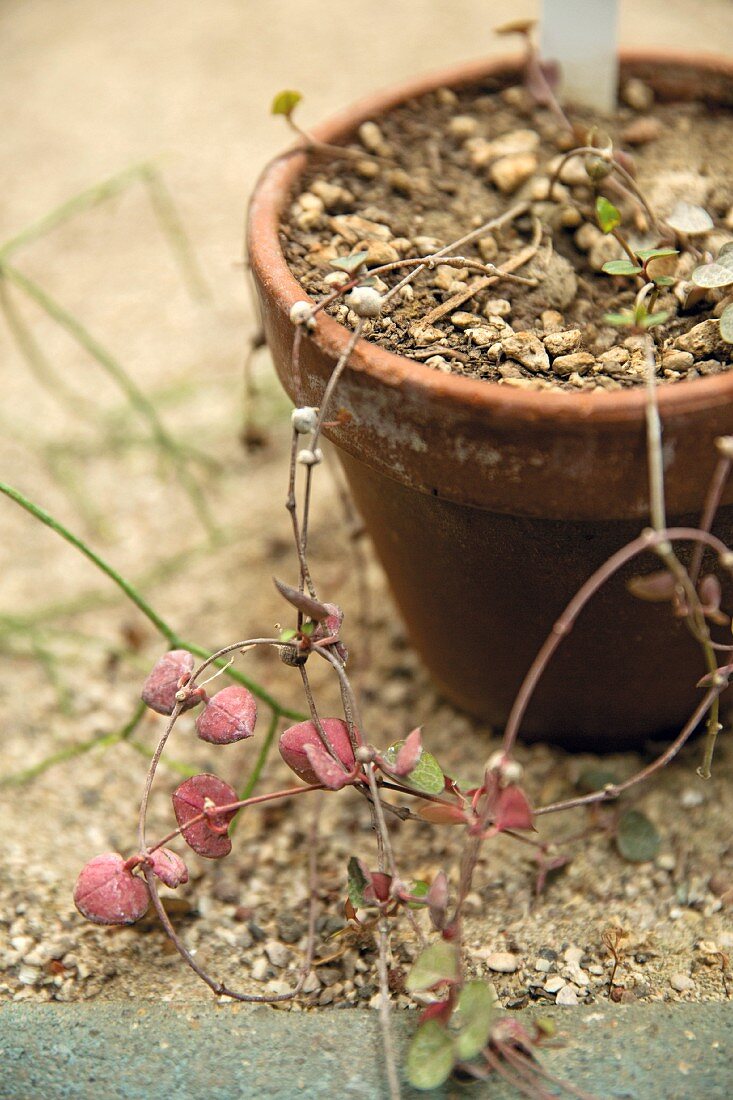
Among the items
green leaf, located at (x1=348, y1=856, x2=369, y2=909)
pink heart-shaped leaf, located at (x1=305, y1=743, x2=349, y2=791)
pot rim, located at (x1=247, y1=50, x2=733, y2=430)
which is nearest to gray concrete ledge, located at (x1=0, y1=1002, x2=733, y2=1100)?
green leaf, located at (x1=348, y1=856, x2=369, y2=909)

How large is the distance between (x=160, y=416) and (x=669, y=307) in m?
0.94

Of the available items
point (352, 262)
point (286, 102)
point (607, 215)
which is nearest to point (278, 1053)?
point (352, 262)

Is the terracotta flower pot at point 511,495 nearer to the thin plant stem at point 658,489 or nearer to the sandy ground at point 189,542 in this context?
the thin plant stem at point 658,489

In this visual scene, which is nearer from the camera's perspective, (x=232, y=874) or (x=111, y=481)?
(x=232, y=874)

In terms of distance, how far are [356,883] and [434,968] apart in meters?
0.11

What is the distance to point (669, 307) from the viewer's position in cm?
93

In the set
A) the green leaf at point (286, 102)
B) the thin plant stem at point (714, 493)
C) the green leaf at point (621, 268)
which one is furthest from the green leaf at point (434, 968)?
the green leaf at point (286, 102)

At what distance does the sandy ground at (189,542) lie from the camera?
94cm

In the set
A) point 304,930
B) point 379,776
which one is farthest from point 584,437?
point 304,930

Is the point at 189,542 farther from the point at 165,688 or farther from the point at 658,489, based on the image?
the point at 658,489

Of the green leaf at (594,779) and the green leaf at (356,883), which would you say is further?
the green leaf at (594,779)

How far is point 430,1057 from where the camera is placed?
0.75 metres

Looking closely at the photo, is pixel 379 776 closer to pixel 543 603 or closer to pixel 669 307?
pixel 543 603

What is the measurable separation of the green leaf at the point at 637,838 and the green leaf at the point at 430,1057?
316mm
